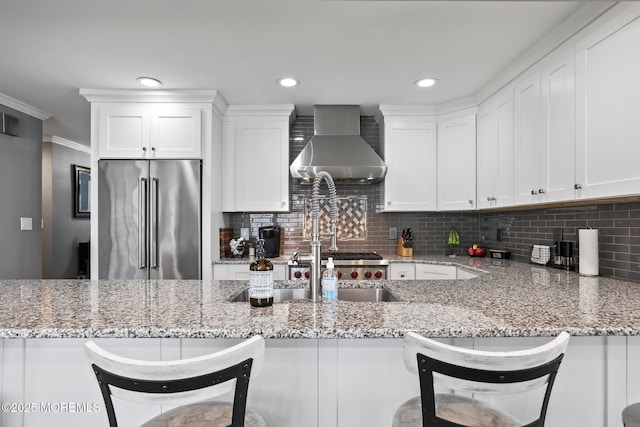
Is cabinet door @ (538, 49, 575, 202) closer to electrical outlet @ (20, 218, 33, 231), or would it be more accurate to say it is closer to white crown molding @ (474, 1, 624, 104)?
white crown molding @ (474, 1, 624, 104)

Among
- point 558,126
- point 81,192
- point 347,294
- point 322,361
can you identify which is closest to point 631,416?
point 322,361

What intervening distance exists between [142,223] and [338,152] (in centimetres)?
187

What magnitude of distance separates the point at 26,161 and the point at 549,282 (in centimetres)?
472

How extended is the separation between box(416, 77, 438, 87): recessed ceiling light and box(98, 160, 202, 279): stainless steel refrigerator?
2.04 m

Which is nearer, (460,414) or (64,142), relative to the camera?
(460,414)

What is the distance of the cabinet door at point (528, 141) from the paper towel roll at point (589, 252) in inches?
13.4

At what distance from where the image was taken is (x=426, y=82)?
2.85 metres

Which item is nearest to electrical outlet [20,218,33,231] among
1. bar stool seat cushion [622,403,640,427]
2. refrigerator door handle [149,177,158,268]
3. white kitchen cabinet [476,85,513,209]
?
refrigerator door handle [149,177,158,268]

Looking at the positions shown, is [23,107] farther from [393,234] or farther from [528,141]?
[528,141]

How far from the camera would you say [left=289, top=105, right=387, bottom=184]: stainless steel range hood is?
130 inches

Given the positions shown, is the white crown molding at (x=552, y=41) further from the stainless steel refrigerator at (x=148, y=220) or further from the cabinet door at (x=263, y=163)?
the stainless steel refrigerator at (x=148, y=220)

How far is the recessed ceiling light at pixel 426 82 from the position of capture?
2797 mm

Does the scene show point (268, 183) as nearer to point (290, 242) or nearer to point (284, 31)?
point (290, 242)

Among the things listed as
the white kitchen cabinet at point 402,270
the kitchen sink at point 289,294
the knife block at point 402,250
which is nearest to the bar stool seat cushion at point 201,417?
the kitchen sink at point 289,294
